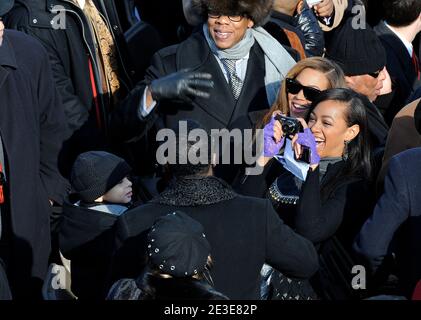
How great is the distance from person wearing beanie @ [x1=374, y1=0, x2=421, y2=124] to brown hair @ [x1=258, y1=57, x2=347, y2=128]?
1.39m

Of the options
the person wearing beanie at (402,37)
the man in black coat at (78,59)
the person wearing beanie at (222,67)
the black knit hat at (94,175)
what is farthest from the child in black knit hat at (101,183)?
the person wearing beanie at (402,37)

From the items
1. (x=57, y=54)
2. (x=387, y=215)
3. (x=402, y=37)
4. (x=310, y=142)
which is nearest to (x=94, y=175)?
(x=310, y=142)

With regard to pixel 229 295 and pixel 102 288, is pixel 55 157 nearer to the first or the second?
pixel 102 288

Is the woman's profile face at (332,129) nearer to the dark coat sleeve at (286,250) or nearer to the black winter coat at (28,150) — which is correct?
the dark coat sleeve at (286,250)

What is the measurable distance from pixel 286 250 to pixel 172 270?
744mm

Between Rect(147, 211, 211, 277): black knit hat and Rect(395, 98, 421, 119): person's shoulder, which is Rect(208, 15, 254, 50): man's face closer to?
Rect(395, 98, 421, 119): person's shoulder

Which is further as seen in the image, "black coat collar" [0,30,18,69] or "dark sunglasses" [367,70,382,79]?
"dark sunglasses" [367,70,382,79]

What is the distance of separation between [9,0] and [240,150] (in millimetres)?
1460

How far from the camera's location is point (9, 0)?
5.97m

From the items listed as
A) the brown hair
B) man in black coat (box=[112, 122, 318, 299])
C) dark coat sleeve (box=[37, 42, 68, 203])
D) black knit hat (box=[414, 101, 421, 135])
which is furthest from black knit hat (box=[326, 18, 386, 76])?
man in black coat (box=[112, 122, 318, 299])

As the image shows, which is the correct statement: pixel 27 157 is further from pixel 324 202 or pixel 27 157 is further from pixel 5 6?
pixel 324 202

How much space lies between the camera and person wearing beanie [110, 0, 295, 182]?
5824 millimetres
